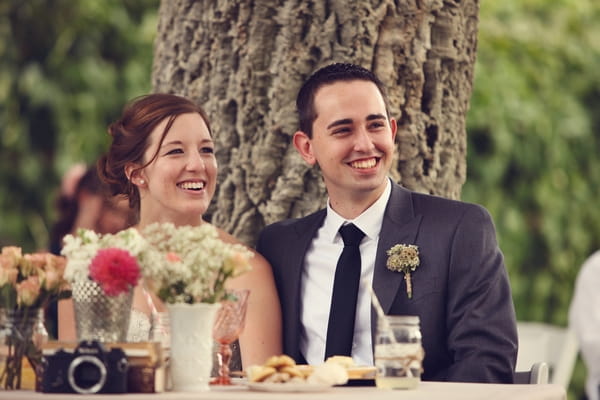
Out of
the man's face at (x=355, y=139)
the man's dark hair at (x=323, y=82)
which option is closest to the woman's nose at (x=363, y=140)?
the man's face at (x=355, y=139)

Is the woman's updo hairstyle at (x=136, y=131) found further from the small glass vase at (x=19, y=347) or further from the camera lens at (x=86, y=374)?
the camera lens at (x=86, y=374)

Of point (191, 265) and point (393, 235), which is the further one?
point (393, 235)

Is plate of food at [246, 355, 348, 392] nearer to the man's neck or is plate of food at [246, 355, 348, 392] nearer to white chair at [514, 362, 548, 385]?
white chair at [514, 362, 548, 385]

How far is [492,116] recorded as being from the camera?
729 centimetres

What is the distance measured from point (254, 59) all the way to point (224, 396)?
2239 mm

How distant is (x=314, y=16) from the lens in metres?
4.79

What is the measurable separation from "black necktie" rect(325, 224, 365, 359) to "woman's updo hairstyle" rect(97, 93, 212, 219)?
2.14 ft

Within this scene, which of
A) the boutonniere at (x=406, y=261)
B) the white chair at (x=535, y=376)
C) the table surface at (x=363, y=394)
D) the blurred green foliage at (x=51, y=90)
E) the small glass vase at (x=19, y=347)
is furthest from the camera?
the blurred green foliage at (x=51, y=90)

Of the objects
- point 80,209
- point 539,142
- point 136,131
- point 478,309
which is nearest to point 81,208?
point 80,209

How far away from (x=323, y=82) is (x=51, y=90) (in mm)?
3418

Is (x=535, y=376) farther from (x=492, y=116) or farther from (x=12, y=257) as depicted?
(x=492, y=116)

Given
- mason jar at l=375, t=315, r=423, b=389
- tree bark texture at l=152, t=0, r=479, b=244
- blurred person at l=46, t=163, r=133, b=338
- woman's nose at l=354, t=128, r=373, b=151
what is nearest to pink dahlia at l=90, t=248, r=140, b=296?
mason jar at l=375, t=315, r=423, b=389

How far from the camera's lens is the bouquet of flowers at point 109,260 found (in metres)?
3.01

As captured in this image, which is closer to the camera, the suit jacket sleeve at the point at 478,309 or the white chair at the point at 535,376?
the white chair at the point at 535,376
